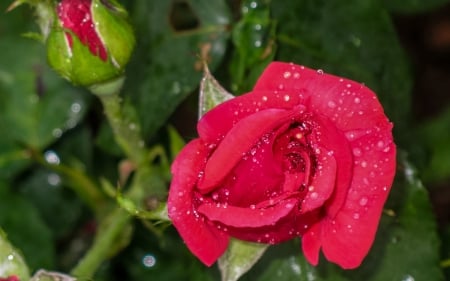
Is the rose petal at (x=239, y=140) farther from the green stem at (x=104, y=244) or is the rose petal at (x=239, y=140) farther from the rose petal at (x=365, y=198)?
the green stem at (x=104, y=244)

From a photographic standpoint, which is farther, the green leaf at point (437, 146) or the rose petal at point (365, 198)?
the green leaf at point (437, 146)

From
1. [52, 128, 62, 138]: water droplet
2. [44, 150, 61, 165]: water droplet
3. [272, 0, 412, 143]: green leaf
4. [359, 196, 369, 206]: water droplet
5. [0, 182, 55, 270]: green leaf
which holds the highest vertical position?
[359, 196, 369, 206]: water droplet

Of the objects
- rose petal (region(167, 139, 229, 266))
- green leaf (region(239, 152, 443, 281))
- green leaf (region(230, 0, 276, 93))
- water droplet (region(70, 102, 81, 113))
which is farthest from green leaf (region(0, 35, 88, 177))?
rose petal (region(167, 139, 229, 266))

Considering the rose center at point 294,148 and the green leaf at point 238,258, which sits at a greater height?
the rose center at point 294,148

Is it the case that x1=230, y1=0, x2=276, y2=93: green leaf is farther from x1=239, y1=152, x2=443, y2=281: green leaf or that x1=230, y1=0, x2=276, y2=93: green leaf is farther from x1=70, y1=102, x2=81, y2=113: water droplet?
x1=70, y1=102, x2=81, y2=113: water droplet

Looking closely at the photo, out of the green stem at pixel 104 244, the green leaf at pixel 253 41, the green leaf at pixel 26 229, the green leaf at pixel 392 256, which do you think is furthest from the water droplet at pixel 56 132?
the green leaf at pixel 392 256

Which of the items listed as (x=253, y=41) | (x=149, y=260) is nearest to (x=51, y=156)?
(x=149, y=260)

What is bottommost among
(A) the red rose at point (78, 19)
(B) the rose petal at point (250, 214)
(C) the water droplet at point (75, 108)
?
(C) the water droplet at point (75, 108)

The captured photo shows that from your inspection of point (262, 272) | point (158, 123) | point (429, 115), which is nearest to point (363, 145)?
point (262, 272)
